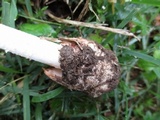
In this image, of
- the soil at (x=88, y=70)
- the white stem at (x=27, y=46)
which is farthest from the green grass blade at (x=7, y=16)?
the soil at (x=88, y=70)

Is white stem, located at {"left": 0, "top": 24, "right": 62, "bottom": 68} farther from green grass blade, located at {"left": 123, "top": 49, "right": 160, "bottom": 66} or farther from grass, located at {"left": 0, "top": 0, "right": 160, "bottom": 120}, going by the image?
green grass blade, located at {"left": 123, "top": 49, "right": 160, "bottom": 66}

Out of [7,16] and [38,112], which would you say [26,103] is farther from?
[7,16]

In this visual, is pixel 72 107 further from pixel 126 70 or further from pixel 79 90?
pixel 126 70

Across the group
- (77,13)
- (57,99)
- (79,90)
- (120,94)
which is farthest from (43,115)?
(77,13)

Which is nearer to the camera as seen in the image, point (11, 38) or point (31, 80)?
point (11, 38)

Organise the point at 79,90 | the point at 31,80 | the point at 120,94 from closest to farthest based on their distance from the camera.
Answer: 1. the point at 79,90
2. the point at 31,80
3. the point at 120,94

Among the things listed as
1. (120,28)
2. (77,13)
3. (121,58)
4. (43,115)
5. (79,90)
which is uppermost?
(77,13)
